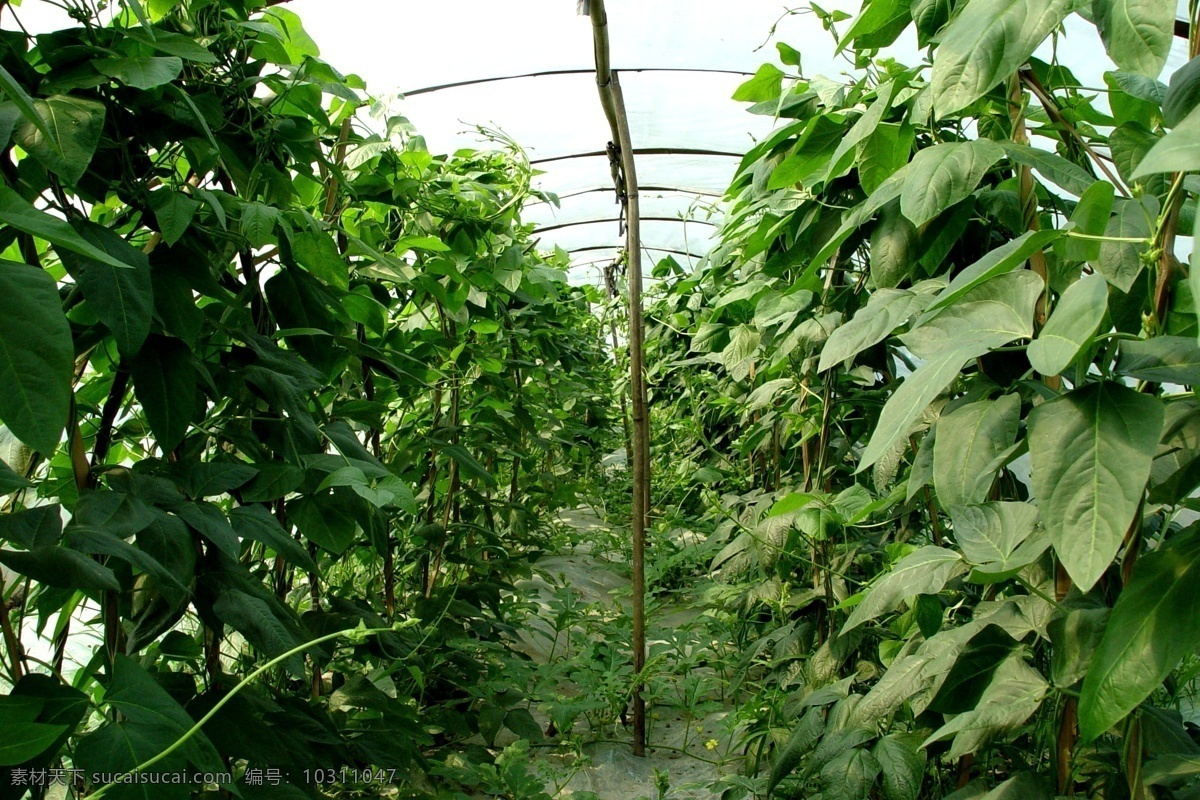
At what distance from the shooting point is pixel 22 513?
33.5 inches

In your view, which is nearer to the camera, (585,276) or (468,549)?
(468,549)

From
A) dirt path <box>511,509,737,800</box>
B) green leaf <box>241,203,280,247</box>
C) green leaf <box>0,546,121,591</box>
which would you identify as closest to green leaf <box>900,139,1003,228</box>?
green leaf <box>241,203,280,247</box>

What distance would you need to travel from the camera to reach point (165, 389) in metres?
1.04

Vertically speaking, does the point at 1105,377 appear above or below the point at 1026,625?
above

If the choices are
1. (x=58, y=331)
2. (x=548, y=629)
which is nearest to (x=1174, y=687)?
(x=58, y=331)

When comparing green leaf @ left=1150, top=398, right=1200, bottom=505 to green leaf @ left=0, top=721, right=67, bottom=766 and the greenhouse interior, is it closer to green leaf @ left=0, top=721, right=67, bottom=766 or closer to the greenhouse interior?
the greenhouse interior

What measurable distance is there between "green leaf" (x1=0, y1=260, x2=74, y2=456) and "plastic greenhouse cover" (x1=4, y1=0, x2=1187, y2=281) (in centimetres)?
254

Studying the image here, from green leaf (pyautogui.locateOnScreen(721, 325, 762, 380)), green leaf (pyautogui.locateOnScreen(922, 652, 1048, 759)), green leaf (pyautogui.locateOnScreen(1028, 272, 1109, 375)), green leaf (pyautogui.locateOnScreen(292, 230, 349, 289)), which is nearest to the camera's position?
green leaf (pyautogui.locateOnScreen(1028, 272, 1109, 375))

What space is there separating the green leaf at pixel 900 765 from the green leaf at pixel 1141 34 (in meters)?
0.91

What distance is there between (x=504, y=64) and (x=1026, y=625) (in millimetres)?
4090

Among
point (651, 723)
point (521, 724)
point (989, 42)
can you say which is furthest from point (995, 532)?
point (651, 723)

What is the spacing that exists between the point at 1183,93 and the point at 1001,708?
57 centimetres

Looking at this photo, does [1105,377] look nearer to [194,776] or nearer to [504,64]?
[194,776]

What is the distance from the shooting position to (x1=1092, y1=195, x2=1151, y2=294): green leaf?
87 cm
